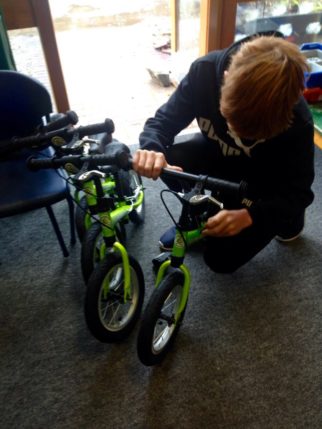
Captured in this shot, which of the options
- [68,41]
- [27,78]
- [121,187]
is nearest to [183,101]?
[121,187]

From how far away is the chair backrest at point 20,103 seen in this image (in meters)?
1.35

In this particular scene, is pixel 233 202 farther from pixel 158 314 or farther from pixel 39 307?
pixel 39 307

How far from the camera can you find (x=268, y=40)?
31.6 inches

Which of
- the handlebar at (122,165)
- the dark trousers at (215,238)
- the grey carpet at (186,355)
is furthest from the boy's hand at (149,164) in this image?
the grey carpet at (186,355)

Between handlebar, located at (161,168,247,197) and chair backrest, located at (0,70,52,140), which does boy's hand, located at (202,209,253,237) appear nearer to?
handlebar, located at (161,168,247,197)

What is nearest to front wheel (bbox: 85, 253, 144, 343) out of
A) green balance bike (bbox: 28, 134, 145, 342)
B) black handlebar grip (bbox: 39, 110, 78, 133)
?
green balance bike (bbox: 28, 134, 145, 342)

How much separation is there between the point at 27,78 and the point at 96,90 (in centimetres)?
157

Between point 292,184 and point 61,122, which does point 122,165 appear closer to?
point 61,122

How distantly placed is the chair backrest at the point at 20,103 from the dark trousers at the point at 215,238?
555 mm

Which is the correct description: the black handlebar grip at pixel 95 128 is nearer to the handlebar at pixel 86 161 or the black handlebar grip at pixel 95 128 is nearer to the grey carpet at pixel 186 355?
the handlebar at pixel 86 161

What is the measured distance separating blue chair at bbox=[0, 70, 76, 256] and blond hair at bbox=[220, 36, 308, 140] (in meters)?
0.66

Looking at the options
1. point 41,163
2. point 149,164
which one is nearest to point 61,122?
point 41,163

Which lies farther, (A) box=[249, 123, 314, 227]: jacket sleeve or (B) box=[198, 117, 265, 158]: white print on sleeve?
(B) box=[198, 117, 265, 158]: white print on sleeve

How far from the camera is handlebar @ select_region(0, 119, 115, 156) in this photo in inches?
37.0
